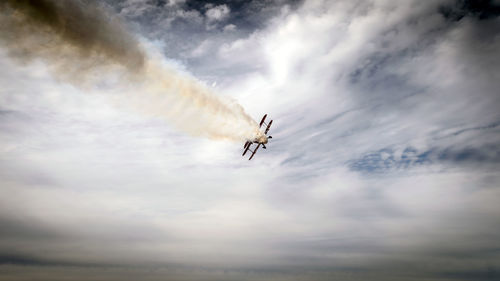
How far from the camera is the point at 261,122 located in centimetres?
3534

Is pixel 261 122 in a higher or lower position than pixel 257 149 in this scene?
higher

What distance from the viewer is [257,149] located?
125 ft

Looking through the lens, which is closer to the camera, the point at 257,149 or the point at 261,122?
the point at 261,122

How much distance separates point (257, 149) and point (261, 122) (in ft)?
17.7
